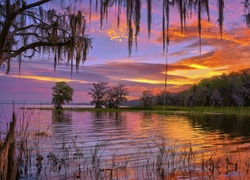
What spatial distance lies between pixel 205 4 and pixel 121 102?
366 feet

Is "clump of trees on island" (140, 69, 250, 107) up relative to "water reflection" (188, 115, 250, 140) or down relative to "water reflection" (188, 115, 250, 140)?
up

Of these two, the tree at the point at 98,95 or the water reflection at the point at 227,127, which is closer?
the water reflection at the point at 227,127

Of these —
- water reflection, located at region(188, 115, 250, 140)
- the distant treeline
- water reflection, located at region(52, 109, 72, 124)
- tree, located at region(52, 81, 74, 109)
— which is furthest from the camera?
tree, located at region(52, 81, 74, 109)

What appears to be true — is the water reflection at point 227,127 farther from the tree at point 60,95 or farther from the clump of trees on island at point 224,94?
the tree at point 60,95

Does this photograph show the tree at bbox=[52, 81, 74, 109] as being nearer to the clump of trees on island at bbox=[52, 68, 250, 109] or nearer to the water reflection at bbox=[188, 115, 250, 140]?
the clump of trees on island at bbox=[52, 68, 250, 109]

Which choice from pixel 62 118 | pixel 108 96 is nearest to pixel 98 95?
pixel 108 96

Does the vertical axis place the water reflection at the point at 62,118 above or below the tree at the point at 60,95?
below

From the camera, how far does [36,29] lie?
9422mm

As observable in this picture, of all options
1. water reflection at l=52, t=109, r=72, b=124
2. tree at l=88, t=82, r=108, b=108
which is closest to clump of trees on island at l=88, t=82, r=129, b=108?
tree at l=88, t=82, r=108, b=108

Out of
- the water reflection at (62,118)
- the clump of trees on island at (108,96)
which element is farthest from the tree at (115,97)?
the water reflection at (62,118)

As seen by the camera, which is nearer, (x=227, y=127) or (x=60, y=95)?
(x=227, y=127)

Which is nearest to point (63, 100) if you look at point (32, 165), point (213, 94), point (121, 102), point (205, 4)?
point (121, 102)

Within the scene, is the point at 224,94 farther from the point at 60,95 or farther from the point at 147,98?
the point at 60,95

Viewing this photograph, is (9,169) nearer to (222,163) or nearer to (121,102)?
(222,163)
